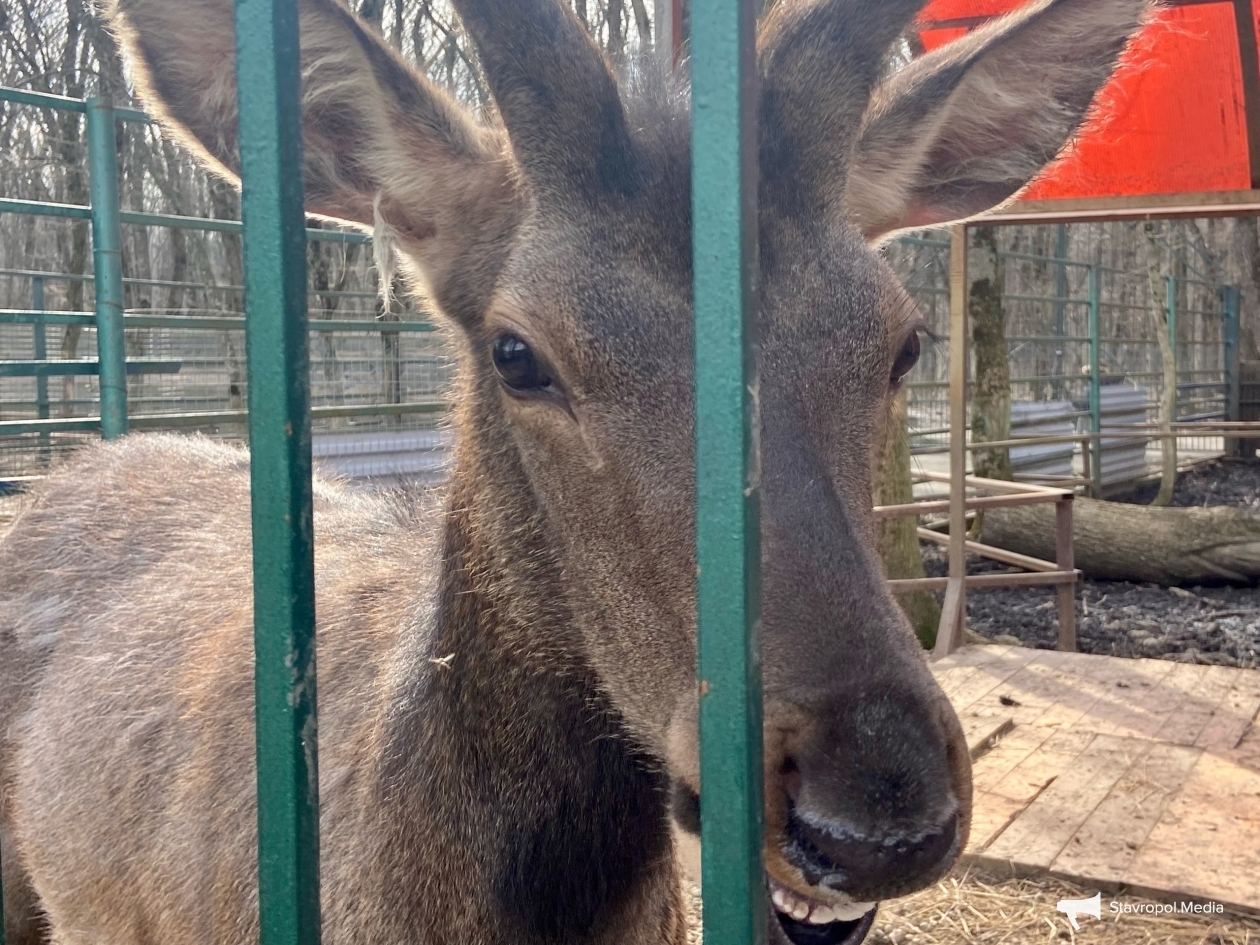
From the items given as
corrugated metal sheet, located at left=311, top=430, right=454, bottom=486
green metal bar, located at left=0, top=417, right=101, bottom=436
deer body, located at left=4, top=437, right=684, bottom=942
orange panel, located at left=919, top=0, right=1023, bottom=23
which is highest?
orange panel, located at left=919, top=0, right=1023, bottom=23

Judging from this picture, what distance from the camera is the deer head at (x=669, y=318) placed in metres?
1.56

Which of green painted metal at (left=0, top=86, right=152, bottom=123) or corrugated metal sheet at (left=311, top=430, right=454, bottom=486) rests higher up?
green painted metal at (left=0, top=86, right=152, bottom=123)

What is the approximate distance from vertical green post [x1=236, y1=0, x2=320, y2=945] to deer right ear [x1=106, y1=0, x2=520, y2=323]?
0.76m

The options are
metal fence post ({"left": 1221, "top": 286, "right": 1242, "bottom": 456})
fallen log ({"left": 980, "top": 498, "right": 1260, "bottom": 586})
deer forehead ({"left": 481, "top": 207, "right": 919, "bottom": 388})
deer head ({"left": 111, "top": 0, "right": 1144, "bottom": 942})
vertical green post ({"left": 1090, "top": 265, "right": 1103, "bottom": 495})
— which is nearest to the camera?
deer head ({"left": 111, "top": 0, "right": 1144, "bottom": 942})

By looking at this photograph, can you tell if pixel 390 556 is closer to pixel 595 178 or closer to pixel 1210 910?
pixel 595 178

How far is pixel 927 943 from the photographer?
162 inches

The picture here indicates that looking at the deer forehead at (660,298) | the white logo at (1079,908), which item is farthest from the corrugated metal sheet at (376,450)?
the deer forehead at (660,298)

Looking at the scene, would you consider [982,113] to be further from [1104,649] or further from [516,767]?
[1104,649]

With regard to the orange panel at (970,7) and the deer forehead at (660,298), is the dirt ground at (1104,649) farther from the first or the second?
the orange panel at (970,7)

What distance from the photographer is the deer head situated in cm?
156

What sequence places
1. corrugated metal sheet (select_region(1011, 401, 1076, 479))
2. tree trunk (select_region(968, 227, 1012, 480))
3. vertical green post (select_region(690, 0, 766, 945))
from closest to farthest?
vertical green post (select_region(690, 0, 766, 945)) < tree trunk (select_region(968, 227, 1012, 480)) < corrugated metal sheet (select_region(1011, 401, 1076, 479))

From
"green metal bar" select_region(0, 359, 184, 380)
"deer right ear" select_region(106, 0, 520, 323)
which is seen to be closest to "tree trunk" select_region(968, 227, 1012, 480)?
"green metal bar" select_region(0, 359, 184, 380)

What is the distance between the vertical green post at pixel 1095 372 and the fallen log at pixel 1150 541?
4.69 metres

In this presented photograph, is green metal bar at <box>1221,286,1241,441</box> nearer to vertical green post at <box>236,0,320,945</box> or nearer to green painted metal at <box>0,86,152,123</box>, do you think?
green painted metal at <box>0,86,152,123</box>
